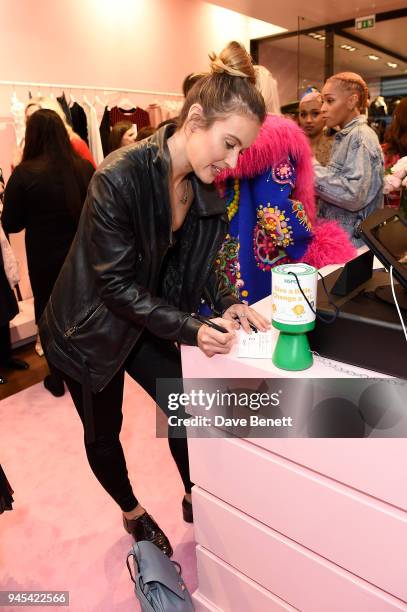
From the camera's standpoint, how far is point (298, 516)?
105 centimetres

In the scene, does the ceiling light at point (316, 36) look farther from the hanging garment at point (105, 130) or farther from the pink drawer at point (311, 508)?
the pink drawer at point (311, 508)

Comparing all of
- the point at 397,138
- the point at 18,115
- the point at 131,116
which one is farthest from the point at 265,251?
the point at 131,116

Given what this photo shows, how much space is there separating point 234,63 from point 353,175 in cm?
108

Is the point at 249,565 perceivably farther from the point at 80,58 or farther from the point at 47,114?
the point at 80,58

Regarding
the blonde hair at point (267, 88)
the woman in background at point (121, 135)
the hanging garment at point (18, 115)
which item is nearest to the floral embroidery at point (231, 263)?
the blonde hair at point (267, 88)

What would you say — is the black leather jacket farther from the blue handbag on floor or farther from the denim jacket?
the denim jacket

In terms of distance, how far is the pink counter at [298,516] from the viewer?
90 centimetres

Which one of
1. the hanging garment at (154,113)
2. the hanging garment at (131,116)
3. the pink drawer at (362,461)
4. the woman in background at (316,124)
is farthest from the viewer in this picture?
the hanging garment at (154,113)

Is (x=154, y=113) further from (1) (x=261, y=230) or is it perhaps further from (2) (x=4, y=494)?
(2) (x=4, y=494)

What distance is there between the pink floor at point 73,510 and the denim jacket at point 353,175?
1.29 meters

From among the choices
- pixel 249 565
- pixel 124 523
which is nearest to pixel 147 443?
pixel 124 523

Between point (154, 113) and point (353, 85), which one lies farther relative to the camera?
point (154, 113)

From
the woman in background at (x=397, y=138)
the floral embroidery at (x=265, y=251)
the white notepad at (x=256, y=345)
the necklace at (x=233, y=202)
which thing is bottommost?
the white notepad at (x=256, y=345)

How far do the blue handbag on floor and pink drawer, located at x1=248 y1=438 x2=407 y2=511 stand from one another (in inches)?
25.5
